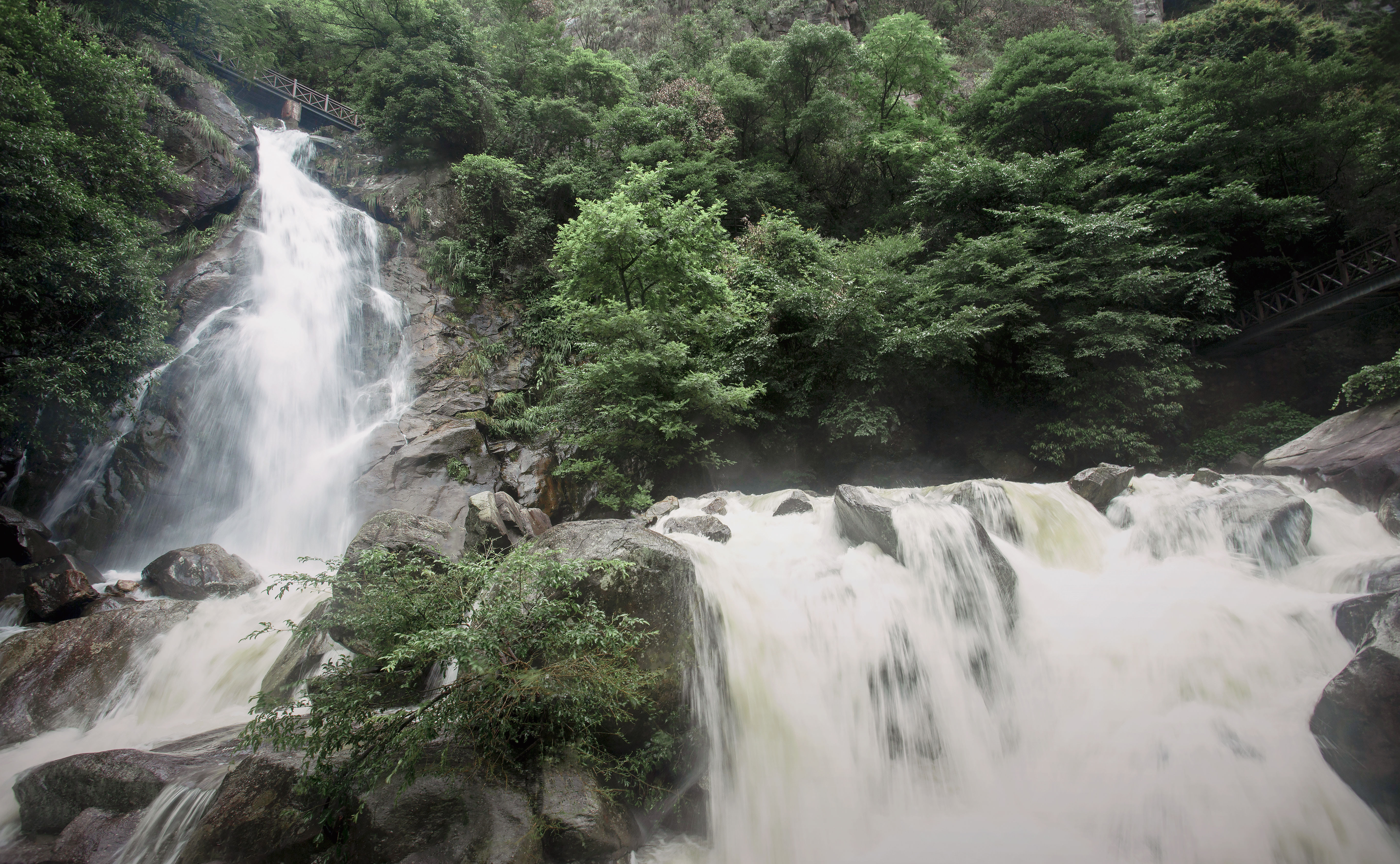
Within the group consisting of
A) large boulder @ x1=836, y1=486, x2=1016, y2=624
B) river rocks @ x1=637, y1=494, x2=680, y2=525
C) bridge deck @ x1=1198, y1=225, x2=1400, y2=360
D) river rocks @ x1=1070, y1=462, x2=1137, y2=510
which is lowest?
river rocks @ x1=637, y1=494, x2=680, y2=525

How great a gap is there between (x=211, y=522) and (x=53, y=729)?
A: 18.9 feet

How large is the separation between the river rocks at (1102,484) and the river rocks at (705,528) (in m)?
4.85

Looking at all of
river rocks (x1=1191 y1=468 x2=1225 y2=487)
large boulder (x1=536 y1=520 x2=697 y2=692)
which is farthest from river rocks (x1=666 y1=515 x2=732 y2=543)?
river rocks (x1=1191 y1=468 x2=1225 y2=487)

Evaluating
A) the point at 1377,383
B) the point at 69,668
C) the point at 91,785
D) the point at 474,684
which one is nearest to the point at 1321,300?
the point at 1377,383

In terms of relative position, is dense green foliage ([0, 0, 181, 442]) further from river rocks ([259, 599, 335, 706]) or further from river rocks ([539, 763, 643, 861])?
river rocks ([539, 763, 643, 861])

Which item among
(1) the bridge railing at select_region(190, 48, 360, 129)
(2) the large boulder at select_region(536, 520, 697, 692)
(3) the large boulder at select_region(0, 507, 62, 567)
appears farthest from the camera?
(1) the bridge railing at select_region(190, 48, 360, 129)

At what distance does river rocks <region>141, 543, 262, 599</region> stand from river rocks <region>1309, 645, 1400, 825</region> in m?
11.3

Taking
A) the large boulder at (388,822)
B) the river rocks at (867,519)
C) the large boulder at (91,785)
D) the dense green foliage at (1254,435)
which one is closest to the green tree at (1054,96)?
the dense green foliage at (1254,435)

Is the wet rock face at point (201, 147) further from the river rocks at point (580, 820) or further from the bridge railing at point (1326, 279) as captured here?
the bridge railing at point (1326, 279)

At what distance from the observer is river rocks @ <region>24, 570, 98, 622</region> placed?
6773 mm

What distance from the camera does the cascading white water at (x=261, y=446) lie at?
555 centimetres

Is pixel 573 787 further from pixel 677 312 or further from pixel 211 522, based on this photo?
pixel 211 522

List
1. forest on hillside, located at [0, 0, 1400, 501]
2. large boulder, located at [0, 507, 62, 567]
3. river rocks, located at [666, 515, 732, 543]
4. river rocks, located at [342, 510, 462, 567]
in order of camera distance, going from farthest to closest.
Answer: forest on hillside, located at [0, 0, 1400, 501] → large boulder, located at [0, 507, 62, 567] → river rocks, located at [666, 515, 732, 543] → river rocks, located at [342, 510, 462, 567]

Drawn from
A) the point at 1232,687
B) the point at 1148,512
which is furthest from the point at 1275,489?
the point at 1232,687
